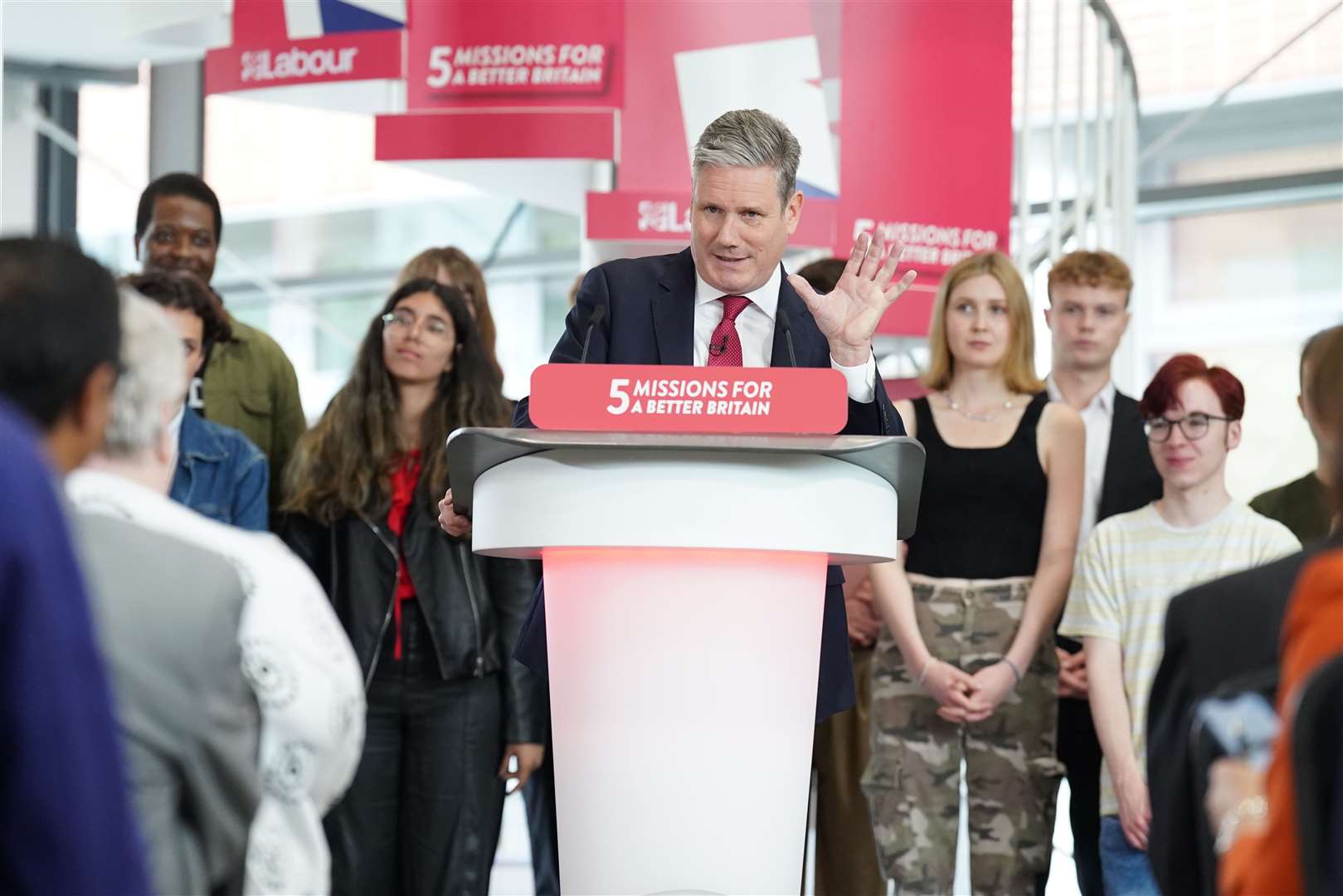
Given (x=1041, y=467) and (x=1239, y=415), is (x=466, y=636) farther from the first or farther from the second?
(x=1239, y=415)

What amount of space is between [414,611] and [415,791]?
342 millimetres

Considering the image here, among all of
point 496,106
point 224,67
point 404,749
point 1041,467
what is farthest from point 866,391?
point 224,67

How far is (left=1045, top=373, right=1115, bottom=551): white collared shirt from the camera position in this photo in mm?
3512

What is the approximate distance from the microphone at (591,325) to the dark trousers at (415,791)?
1.10 meters

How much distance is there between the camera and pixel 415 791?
10.6 feet

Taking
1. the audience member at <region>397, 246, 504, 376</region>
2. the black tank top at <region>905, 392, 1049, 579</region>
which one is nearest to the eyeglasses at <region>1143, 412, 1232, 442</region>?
the black tank top at <region>905, 392, 1049, 579</region>

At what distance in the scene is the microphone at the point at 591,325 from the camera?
2.34 m

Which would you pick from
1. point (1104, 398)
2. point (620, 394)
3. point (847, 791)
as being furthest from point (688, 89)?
point (620, 394)

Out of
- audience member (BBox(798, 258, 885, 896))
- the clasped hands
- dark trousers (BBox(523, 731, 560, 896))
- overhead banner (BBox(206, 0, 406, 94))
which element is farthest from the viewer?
overhead banner (BBox(206, 0, 406, 94))

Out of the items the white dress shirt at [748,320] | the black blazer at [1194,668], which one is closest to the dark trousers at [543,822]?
the white dress shirt at [748,320]

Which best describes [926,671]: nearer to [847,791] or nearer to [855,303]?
[847,791]

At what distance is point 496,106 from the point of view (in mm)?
4902

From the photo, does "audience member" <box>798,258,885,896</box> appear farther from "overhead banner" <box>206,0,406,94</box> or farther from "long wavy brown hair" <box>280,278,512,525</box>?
"overhead banner" <box>206,0,406,94</box>

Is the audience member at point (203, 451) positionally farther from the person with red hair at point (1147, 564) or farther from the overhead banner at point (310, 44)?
the overhead banner at point (310, 44)
